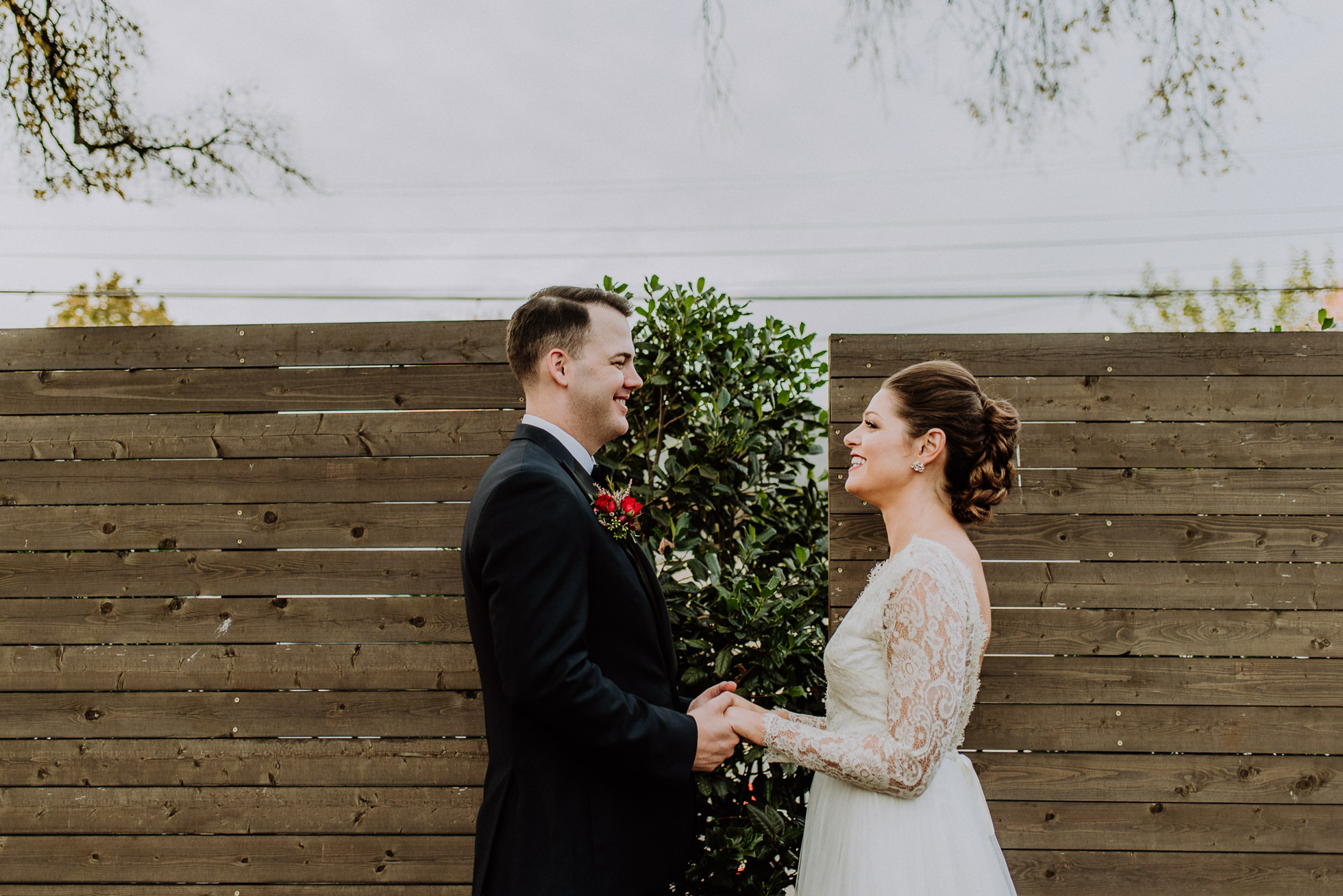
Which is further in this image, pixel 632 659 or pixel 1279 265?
pixel 1279 265

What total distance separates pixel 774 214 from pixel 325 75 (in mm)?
2880

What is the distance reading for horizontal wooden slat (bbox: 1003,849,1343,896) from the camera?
2488mm

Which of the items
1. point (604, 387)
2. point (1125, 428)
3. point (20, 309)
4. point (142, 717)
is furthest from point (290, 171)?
point (1125, 428)

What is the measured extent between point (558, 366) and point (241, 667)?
1.82 meters

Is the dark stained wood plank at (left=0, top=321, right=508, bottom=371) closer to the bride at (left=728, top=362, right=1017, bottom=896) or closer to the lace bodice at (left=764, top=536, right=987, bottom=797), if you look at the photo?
the bride at (left=728, top=362, right=1017, bottom=896)

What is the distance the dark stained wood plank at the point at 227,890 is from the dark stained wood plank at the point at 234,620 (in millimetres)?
858

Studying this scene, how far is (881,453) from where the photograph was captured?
1.93 metres

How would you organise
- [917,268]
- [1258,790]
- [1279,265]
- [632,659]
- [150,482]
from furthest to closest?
[917,268], [1279,265], [150,482], [1258,790], [632,659]

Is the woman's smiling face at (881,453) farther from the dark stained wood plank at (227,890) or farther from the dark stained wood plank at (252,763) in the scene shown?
the dark stained wood plank at (227,890)

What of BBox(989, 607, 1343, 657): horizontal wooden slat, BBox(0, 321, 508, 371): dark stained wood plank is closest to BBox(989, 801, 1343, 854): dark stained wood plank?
BBox(989, 607, 1343, 657): horizontal wooden slat

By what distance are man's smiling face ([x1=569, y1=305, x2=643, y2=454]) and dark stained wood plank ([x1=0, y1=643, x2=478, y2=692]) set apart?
1.18 metres

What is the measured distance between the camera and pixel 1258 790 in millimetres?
2506

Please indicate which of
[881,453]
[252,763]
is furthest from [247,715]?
[881,453]

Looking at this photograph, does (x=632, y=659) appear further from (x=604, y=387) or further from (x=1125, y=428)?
(x=1125, y=428)
